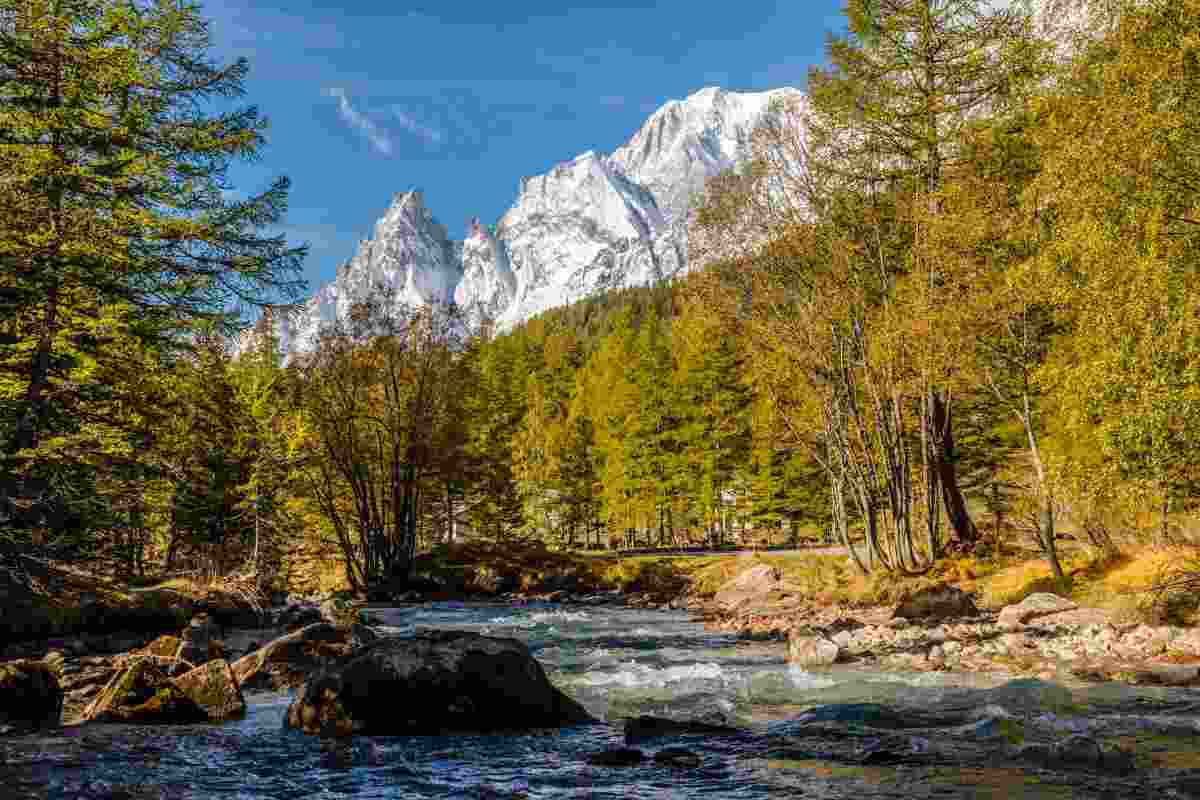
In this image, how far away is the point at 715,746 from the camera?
304 inches

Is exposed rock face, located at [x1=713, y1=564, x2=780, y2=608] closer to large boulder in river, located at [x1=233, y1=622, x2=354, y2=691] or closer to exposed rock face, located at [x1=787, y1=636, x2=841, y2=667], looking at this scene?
exposed rock face, located at [x1=787, y1=636, x2=841, y2=667]

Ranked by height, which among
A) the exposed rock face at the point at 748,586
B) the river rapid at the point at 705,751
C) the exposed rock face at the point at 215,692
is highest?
the exposed rock face at the point at 215,692

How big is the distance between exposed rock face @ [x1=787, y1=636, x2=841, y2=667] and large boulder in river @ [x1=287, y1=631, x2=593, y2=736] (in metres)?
5.78

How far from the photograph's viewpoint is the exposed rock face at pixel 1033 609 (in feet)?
51.1

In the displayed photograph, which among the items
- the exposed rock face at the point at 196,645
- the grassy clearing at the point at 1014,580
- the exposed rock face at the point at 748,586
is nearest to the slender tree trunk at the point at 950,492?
the grassy clearing at the point at 1014,580

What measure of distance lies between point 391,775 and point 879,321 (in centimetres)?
1786

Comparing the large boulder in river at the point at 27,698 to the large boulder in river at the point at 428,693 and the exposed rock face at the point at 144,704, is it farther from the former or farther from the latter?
the large boulder in river at the point at 428,693

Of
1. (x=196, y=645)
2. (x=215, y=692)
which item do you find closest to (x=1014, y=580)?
(x=215, y=692)

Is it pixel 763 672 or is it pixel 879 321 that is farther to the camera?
pixel 879 321

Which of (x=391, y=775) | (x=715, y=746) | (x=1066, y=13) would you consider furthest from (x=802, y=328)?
(x=391, y=775)

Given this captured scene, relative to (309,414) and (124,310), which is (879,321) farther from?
(309,414)

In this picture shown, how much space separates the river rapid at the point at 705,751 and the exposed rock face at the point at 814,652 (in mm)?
1431

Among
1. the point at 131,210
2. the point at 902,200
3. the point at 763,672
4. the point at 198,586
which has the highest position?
the point at 902,200

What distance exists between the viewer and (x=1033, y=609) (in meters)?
15.8
